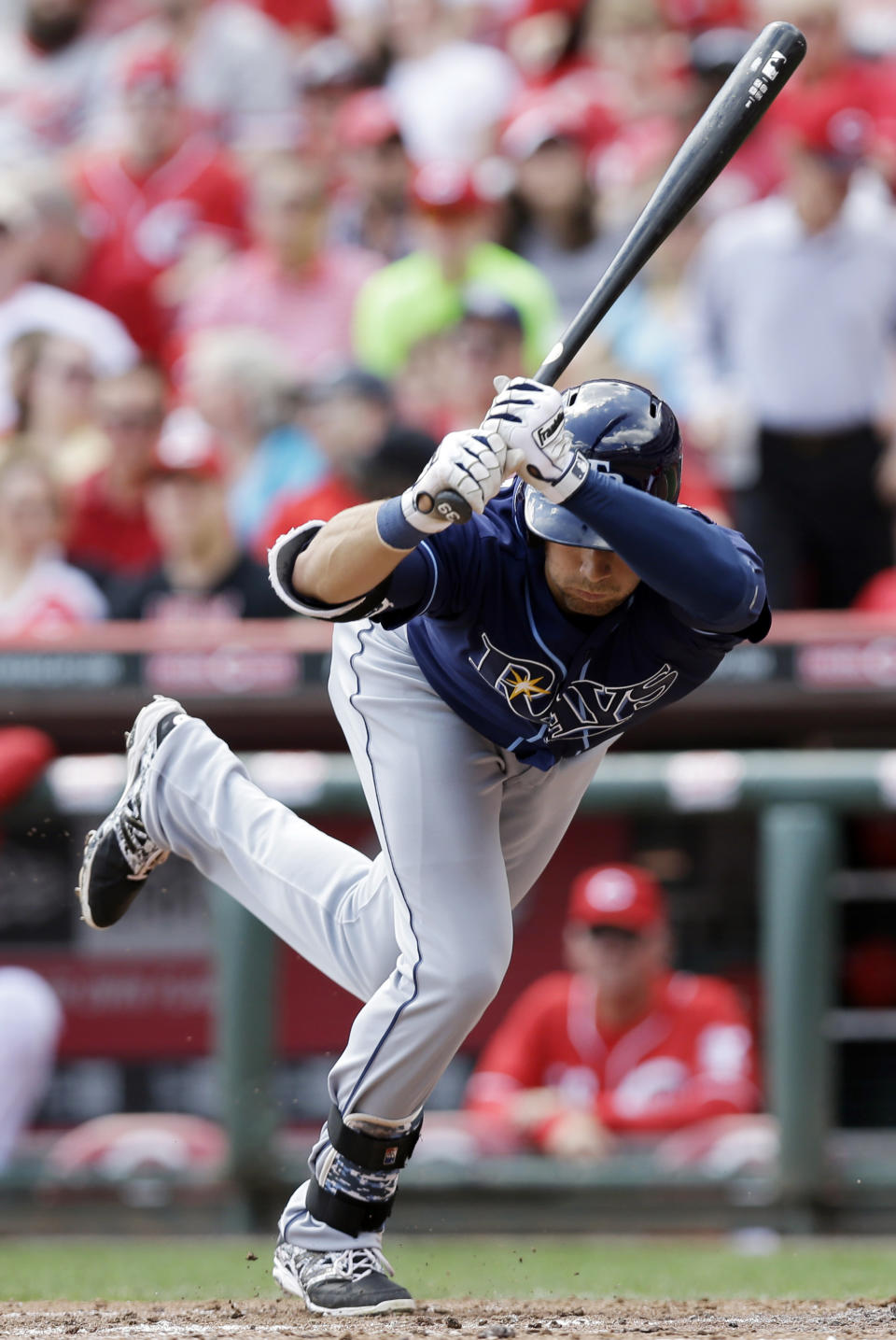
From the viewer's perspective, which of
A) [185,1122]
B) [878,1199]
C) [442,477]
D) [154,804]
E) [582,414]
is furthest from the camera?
[185,1122]

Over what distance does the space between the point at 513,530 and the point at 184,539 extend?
9.93 feet

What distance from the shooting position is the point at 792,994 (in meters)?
5.21

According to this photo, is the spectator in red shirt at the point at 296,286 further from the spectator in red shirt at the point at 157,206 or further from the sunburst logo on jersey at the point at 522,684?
the sunburst logo on jersey at the point at 522,684

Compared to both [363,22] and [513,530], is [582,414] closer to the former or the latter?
[513,530]

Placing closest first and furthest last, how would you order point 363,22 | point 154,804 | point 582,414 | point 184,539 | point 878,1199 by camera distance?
point 582,414 < point 154,804 < point 878,1199 < point 184,539 < point 363,22

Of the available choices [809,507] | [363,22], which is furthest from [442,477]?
[363,22]

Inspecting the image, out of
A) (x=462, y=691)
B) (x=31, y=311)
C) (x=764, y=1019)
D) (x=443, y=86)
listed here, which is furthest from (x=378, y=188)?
(x=462, y=691)

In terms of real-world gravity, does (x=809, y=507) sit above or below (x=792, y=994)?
above

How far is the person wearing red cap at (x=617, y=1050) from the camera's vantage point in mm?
5258

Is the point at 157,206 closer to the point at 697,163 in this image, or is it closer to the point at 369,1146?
the point at 697,163

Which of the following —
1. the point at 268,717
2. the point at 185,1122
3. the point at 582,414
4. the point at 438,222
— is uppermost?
the point at 582,414

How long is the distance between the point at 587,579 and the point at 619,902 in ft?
7.43

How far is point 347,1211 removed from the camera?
11.2 ft

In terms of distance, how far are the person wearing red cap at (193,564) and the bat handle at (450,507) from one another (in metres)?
3.24
